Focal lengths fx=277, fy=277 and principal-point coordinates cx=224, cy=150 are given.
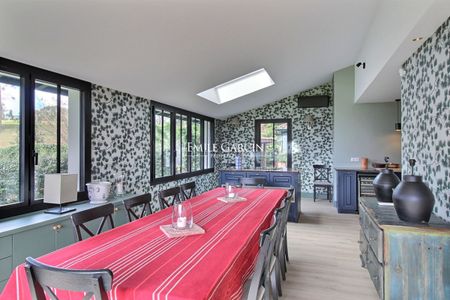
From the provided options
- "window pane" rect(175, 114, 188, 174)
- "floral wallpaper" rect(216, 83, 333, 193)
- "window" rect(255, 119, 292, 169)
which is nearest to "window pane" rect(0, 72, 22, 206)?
"window pane" rect(175, 114, 188, 174)

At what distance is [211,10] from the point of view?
2.77 meters

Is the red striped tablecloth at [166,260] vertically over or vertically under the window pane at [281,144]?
under

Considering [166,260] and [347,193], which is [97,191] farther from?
[347,193]

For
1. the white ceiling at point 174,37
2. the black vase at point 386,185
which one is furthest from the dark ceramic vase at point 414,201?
the white ceiling at point 174,37

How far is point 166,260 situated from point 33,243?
1.70 metres

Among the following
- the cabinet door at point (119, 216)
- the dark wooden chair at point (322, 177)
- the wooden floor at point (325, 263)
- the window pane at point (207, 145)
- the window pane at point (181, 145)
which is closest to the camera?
the wooden floor at point (325, 263)

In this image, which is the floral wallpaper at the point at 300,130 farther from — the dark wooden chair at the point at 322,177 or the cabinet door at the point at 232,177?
the cabinet door at the point at 232,177

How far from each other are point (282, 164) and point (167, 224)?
6.85 meters

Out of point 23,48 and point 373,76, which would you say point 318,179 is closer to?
point 373,76

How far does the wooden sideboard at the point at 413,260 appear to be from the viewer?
2.03 m

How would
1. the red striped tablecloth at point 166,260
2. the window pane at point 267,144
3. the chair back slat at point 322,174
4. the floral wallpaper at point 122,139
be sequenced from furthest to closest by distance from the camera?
the window pane at point 267,144 < the chair back slat at point 322,174 < the floral wallpaper at point 122,139 < the red striped tablecloth at point 166,260

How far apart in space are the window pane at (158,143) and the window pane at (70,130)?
175 centimetres

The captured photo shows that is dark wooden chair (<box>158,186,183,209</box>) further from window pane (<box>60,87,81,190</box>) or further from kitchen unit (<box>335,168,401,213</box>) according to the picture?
kitchen unit (<box>335,168,401,213</box>)

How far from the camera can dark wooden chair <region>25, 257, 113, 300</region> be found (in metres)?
1.07
